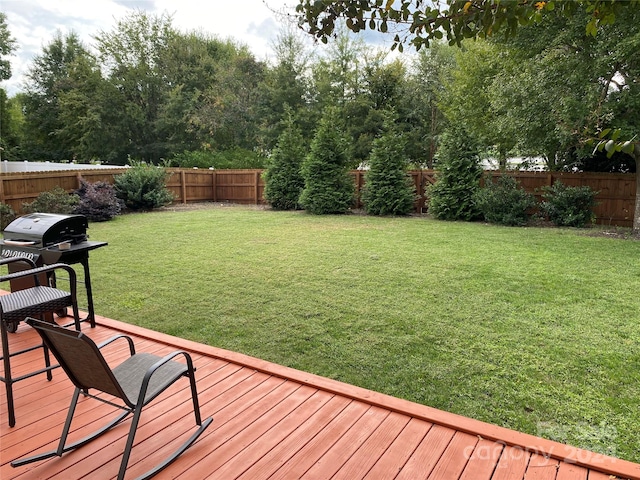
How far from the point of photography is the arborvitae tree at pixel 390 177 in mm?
11586

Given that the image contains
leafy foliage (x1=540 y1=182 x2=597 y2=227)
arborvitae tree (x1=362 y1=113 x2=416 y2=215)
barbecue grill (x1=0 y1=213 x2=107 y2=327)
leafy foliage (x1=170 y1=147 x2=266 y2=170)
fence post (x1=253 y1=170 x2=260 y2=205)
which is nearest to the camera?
barbecue grill (x1=0 y1=213 x2=107 y2=327)

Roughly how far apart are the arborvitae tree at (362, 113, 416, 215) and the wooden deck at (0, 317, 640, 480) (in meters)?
9.50

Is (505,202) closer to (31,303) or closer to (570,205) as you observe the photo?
(570,205)

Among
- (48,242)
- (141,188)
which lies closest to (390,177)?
(141,188)

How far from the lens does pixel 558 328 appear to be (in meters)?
3.49

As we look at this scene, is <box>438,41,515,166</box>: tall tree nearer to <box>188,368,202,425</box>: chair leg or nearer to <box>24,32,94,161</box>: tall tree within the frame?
<box>188,368,202,425</box>: chair leg

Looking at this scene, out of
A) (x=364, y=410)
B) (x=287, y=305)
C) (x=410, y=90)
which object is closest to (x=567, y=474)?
(x=364, y=410)

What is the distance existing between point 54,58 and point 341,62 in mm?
17167

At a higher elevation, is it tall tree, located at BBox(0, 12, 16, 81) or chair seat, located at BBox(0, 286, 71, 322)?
tall tree, located at BBox(0, 12, 16, 81)

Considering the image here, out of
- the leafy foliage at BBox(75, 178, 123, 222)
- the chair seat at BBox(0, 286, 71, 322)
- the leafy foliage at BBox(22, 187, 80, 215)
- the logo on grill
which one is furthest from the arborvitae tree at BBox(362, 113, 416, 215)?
the chair seat at BBox(0, 286, 71, 322)

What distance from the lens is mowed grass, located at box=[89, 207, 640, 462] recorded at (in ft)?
8.20

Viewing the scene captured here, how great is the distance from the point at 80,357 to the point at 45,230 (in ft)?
6.46

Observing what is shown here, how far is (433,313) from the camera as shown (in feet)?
12.7

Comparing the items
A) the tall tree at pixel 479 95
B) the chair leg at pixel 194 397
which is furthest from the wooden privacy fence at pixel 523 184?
the chair leg at pixel 194 397
